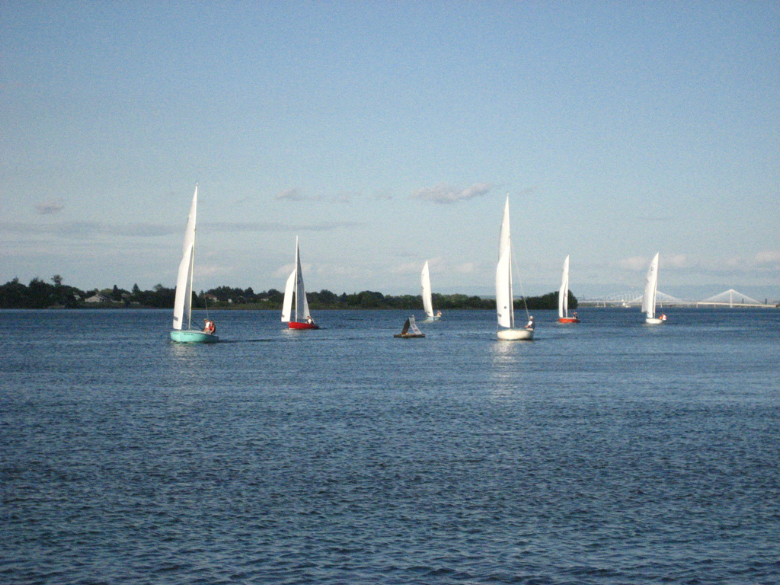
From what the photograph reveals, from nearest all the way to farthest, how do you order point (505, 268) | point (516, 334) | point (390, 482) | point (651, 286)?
point (390, 482) → point (505, 268) → point (516, 334) → point (651, 286)

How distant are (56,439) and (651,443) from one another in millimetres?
19498

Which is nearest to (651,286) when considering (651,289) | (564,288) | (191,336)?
(651,289)

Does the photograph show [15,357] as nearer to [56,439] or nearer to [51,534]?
[56,439]

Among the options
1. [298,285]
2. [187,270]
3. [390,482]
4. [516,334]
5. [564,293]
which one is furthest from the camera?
[564,293]

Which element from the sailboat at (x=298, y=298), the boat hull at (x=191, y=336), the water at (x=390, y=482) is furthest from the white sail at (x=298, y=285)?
the water at (x=390, y=482)

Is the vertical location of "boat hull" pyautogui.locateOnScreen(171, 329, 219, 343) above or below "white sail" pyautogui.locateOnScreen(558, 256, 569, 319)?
below

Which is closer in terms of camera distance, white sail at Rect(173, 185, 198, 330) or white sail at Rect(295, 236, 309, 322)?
white sail at Rect(173, 185, 198, 330)

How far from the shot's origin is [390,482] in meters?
23.6

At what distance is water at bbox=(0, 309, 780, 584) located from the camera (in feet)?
55.7

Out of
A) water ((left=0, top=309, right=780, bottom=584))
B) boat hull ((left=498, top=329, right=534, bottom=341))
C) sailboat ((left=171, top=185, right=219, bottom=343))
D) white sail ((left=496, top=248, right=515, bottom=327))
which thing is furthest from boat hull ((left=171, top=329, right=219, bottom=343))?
water ((left=0, top=309, right=780, bottom=584))

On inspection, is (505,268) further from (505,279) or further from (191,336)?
(191,336)

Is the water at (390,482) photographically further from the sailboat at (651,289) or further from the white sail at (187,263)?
the sailboat at (651,289)

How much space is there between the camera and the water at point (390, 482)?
1697cm

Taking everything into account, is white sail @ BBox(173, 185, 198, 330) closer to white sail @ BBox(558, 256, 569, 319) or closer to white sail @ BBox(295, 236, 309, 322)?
white sail @ BBox(295, 236, 309, 322)
